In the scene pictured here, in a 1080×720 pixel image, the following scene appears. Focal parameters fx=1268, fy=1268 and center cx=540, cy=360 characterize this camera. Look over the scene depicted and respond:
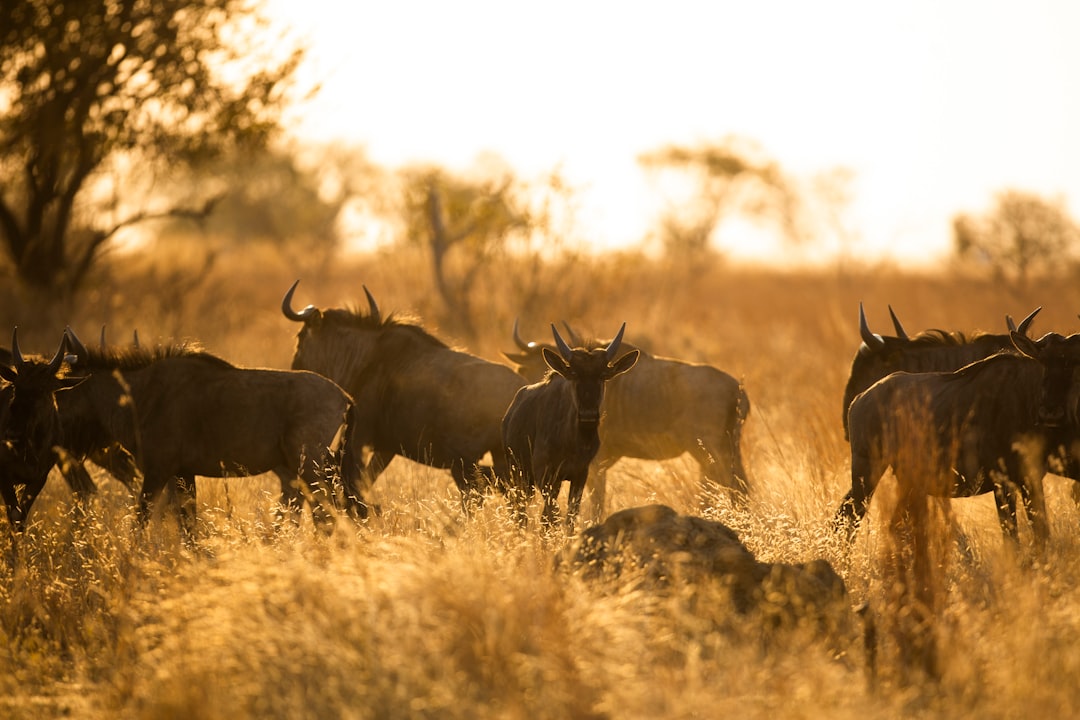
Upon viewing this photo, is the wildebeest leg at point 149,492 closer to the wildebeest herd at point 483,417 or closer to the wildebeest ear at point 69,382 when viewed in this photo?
the wildebeest herd at point 483,417

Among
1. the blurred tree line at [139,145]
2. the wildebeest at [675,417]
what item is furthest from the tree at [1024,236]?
the wildebeest at [675,417]

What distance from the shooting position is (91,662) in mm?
6270

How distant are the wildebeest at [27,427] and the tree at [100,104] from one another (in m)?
11.4

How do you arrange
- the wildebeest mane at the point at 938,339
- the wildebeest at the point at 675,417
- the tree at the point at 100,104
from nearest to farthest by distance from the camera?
the wildebeest mane at the point at 938,339, the wildebeest at the point at 675,417, the tree at the point at 100,104

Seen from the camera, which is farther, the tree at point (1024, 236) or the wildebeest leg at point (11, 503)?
the tree at point (1024, 236)

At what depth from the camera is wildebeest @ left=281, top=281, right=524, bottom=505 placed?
9.50m

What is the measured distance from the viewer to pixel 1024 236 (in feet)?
82.3

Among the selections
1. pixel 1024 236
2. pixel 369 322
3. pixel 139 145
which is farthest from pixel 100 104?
pixel 1024 236

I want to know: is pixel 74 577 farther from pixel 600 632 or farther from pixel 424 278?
pixel 424 278

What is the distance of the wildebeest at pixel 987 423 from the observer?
6953mm

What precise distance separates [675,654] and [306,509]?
2839 millimetres

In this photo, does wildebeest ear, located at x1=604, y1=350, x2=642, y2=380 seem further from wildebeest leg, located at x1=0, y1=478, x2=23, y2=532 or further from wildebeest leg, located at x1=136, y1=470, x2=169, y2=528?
wildebeest leg, located at x1=0, y1=478, x2=23, y2=532

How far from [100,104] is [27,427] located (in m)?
12.5

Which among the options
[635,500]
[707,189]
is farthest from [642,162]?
[635,500]
